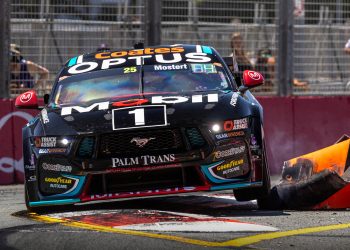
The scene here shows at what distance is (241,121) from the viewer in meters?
7.98

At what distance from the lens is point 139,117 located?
784cm

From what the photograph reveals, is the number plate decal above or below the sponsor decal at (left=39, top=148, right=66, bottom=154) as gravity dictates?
above

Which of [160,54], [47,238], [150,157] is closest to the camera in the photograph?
[47,238]

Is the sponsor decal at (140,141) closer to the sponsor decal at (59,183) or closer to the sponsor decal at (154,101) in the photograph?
the sponsor decal at (154,101)

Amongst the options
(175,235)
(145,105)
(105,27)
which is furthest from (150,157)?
(105,27)

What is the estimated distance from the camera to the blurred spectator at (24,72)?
1340 cm

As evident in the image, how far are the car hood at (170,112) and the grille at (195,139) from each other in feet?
0.23

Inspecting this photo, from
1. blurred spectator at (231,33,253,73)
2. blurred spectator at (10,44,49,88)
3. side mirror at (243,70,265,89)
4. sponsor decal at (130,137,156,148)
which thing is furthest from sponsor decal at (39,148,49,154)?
blurred spectator at (231,33,253,73)

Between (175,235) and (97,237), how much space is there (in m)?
0.58

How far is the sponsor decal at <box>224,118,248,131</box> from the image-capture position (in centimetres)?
788

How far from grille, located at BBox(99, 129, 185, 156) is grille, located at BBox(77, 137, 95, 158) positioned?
0.26 feet

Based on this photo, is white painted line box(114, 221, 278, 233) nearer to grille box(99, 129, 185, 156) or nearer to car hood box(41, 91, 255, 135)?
grille box(99, 129, 185, 156)

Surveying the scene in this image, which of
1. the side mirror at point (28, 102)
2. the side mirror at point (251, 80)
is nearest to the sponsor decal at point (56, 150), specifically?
the side mirror at point (28, 102)

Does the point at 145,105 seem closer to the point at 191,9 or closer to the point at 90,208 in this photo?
the point at 90,208
